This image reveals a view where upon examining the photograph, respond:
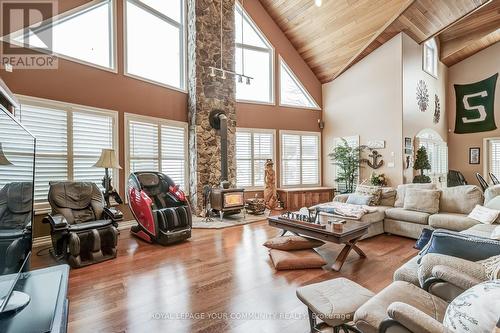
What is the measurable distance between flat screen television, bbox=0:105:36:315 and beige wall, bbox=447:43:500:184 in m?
11.5

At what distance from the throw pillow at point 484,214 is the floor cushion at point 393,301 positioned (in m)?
2.80

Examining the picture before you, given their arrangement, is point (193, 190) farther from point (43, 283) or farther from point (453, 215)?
point (453, 215)

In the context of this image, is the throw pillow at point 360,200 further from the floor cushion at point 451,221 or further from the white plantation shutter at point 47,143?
the white plantation shutter at point 47,143

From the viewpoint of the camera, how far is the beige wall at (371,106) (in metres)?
6.78

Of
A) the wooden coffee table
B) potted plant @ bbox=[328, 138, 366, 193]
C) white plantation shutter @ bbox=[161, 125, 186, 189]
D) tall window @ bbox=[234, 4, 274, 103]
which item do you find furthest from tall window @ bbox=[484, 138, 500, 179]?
white plantation shutter @ bbox=[161, 125, 186, 189]

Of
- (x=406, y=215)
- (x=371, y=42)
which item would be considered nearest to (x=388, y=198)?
(x=406, y=215)

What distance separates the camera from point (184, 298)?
8.38 feet

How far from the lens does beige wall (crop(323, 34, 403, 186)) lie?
6.78m

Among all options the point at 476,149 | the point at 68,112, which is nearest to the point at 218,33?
the point at 68,112

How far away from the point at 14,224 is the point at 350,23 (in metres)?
7.83

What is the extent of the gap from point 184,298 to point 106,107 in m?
4.12

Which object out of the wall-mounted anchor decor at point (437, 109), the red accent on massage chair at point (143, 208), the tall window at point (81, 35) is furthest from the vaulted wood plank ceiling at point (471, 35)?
the red accent on massage chair at point (143, 208)

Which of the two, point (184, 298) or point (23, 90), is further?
point (23, 90)

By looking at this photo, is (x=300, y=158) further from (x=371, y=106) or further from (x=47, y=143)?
(x=47, y=143)
